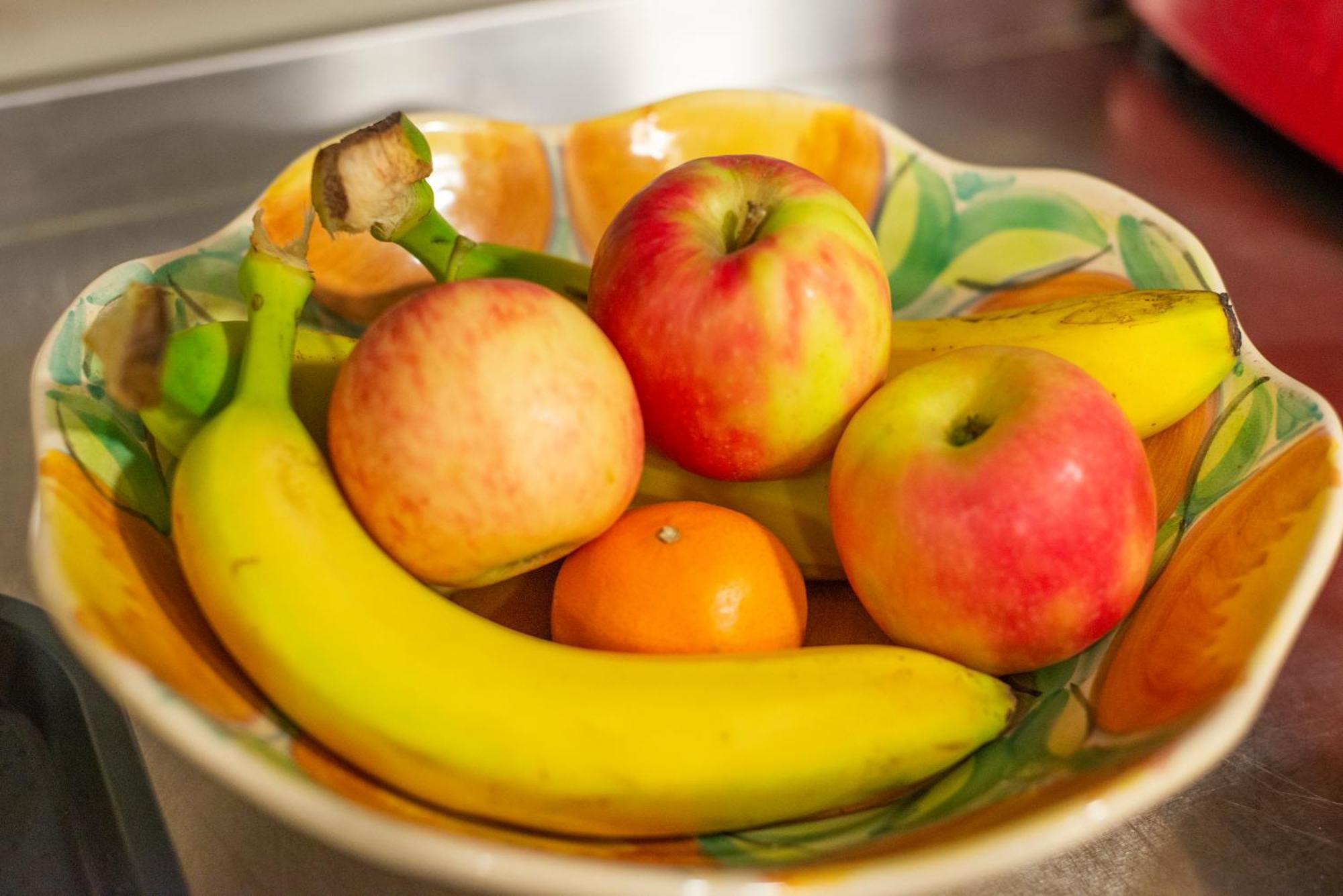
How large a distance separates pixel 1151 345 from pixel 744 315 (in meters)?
0.25

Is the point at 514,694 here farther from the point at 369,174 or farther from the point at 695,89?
the point at 695,89

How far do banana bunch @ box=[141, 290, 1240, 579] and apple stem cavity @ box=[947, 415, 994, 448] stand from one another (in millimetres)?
114

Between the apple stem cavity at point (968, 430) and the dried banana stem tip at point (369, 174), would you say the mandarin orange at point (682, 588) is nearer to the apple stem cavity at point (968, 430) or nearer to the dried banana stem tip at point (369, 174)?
the apple stem cavity at point (968, 430)

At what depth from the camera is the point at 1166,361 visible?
2.02 feet

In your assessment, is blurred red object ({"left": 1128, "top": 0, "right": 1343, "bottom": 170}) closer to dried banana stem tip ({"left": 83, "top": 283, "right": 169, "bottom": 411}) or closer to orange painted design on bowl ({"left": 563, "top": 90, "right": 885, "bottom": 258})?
orange painted design on bowl ({"left": 563, "top": 90, "right": 885, "bottom": 258})

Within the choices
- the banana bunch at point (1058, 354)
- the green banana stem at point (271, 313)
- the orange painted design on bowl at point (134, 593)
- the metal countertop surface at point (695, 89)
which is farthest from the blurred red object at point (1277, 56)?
the orange painted design on bowl at point (134, 593)

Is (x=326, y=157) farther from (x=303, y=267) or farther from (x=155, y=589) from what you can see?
(x=155, y=589)

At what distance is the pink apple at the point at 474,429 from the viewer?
494 mm

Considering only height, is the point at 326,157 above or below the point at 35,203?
above

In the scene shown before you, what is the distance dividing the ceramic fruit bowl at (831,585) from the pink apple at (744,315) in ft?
0.38

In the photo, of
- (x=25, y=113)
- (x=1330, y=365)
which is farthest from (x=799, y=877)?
(x=25, y=113)

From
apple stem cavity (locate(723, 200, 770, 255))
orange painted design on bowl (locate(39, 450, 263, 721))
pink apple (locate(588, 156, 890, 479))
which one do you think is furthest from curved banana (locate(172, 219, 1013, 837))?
apple stem cavity (locate(723, 200, 770, 255))

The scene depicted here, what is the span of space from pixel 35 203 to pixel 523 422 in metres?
0.81

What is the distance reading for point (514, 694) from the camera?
0.46 m
